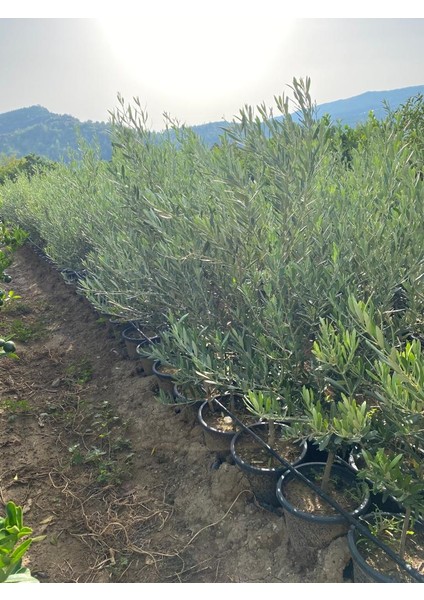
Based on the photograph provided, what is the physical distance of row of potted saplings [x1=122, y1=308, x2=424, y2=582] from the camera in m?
1.60

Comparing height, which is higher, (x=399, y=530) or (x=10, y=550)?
(x=10, y=550)

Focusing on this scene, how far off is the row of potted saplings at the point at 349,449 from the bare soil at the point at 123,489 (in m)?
0.17

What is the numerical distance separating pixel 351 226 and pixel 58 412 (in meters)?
3.47

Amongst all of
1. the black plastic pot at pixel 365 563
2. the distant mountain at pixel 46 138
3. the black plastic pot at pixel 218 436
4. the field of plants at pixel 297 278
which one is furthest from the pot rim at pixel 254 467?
the distant mountain at pixel 46 138

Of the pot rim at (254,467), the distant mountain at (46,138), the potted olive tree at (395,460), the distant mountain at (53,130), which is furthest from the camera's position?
the distant mountain at (46,138)

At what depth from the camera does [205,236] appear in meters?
2.57

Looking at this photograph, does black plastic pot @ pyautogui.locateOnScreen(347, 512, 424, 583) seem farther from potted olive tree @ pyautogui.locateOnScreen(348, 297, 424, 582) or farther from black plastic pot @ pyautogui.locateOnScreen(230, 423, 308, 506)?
black plastic pot @ pyautogui.locateOnScreen(230, 423, 308, 506)

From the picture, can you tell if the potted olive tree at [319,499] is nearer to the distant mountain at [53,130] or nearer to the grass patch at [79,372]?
the grass patch at [79,372]

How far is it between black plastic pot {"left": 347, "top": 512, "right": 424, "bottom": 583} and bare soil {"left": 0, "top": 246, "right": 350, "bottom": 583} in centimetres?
13

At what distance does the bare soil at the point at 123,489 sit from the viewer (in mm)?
2539

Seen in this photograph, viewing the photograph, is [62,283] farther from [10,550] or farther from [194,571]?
[10,550]

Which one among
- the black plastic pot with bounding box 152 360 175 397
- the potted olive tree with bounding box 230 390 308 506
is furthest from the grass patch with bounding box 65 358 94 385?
the potted olive tree with bounding box 230 390 308 506

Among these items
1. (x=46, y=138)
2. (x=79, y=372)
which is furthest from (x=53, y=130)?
(x=79, y=372)

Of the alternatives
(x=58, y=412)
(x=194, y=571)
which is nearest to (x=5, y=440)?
(x=58, y=412)
